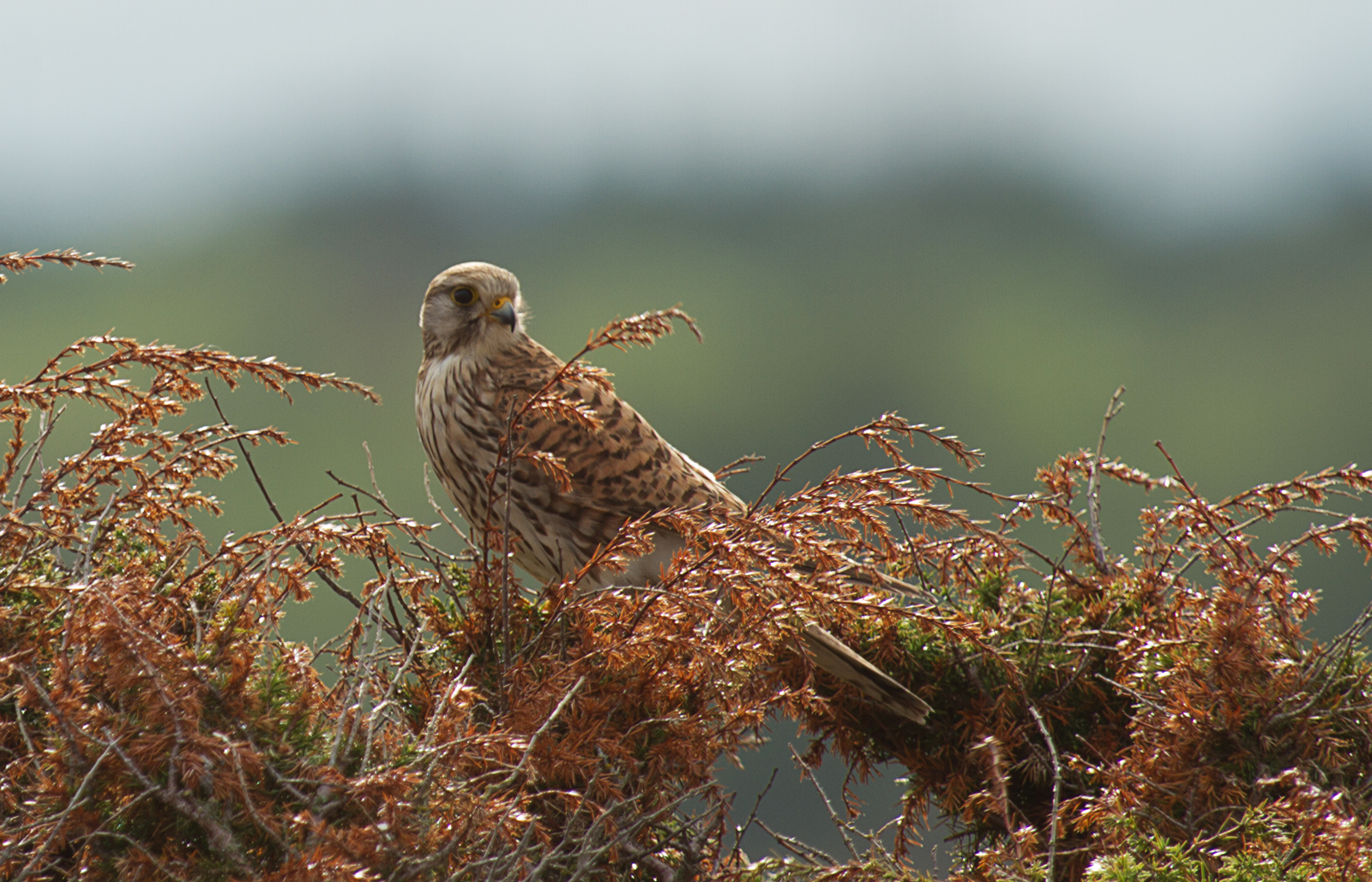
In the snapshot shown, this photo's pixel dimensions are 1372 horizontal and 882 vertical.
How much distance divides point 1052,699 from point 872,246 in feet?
351

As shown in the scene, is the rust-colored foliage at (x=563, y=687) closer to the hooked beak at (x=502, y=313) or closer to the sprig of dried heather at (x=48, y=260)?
the sprig of dried heather at (x=48, y=260)

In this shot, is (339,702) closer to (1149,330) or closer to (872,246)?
(1149,330)

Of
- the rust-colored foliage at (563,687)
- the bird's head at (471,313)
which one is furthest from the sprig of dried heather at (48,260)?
the bird's head at (471,313)

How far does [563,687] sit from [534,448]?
1862 mm

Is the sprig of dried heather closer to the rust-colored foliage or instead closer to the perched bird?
the rust-colored foliage

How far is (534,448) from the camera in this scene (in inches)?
137

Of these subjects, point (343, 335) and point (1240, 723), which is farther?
point (343, 335)

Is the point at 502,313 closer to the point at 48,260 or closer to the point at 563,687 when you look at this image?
the point at 48,260

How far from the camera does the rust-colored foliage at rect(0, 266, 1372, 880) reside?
1.36 metres

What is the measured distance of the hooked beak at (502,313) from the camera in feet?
12.9

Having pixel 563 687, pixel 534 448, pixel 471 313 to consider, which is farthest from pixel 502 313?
pixel 563 687

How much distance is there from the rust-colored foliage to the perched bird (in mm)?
975

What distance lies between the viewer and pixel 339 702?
5.40 ft

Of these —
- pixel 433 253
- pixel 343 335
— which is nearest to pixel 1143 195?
pixel 433 253
